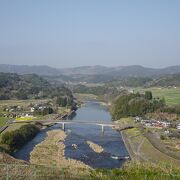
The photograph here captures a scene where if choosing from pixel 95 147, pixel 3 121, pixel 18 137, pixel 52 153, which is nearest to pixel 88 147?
pixel 95 147

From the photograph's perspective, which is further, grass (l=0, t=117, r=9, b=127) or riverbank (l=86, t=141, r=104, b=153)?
grass (l=0, t=117, r=9, b=127)

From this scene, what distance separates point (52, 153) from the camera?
2403 cm

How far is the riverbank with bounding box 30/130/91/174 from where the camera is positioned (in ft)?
67.5

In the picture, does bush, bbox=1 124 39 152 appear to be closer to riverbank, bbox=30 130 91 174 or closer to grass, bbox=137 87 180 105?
riverbank, bbox=30 130 91 174

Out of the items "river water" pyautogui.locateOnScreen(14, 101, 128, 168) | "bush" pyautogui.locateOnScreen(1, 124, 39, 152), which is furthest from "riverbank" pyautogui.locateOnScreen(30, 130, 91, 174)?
"bush" pyautogui.locateOnScreen(1, 124, 39, 152)

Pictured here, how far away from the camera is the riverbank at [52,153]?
2056cm

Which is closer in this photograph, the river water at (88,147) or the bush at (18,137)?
the river water at (88,147)

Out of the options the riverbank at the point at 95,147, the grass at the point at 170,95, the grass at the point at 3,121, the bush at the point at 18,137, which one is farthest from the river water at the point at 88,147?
the grass at the point at 170,95

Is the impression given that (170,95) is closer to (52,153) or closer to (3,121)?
(3,121)

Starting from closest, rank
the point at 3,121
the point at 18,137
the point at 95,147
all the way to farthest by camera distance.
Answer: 1. the point at 95,147
2. the point at 18,137
3. the point at 3,121

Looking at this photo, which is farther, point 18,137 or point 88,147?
point 18,137

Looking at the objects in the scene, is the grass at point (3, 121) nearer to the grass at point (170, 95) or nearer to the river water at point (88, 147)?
the river water at point (88, 147)

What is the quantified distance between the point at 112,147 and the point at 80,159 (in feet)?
17.2

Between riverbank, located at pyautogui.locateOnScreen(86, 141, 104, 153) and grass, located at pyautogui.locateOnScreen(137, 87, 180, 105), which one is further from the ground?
grass, located at pyautogui.locateOnScreen(137, 87, 180, 105)
